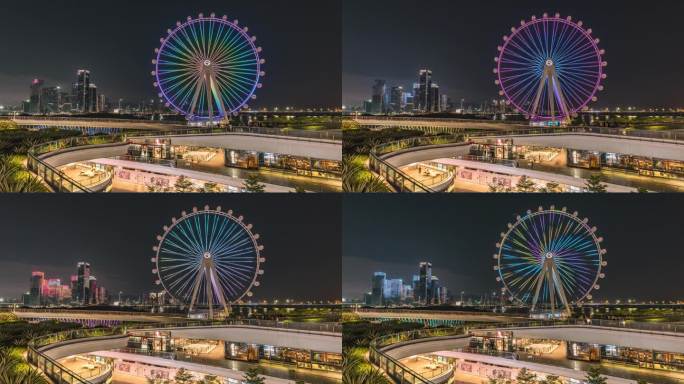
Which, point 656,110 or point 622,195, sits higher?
point 656,110

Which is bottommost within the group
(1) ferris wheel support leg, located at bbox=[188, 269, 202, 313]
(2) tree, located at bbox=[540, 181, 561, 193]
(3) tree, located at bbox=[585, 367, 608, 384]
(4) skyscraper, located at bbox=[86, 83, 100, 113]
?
(3) tree, located at bbox=[585, 367, 608, 384]

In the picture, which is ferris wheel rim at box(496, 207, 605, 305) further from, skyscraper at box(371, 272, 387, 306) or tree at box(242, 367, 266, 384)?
tree at box(242, 367, 266, 384)

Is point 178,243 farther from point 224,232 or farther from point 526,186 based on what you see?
point 526,186

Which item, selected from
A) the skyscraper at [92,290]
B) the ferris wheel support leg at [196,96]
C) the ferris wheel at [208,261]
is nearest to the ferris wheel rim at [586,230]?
the ferris wheel at [208,261]

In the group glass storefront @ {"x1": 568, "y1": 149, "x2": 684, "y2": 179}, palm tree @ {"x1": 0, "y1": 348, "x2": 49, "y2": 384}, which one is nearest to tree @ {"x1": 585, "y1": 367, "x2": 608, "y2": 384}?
glass storefront @ {"x1": 568, "y1": 149, "x2": 684, "y2": 179}

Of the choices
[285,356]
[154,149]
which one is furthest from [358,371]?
[154,149]

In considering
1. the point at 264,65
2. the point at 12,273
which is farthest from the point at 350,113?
the point at 12,273

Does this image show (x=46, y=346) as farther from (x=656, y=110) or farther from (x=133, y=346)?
(x=656, y=110)
